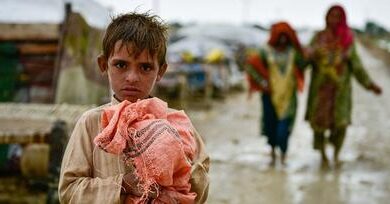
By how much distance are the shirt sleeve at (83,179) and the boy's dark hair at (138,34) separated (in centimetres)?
30

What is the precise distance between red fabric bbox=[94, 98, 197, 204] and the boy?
0.27 ft

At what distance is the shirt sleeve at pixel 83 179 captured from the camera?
1674 millimetres

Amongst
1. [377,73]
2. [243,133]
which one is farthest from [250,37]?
[243,133]

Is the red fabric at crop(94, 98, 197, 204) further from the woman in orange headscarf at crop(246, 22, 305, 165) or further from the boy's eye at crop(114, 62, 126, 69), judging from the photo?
the woman in orange headscarf at crop(246, 22, 305, 165)

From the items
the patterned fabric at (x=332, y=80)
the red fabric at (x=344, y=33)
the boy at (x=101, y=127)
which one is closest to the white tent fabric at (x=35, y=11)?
the patterned fabric at (x=332, y=80)

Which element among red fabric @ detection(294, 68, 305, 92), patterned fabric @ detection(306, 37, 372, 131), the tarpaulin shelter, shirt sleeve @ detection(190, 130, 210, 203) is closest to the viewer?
shirt sleeve @ detection(190, 130, 210, 203)

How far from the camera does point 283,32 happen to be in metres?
6.35

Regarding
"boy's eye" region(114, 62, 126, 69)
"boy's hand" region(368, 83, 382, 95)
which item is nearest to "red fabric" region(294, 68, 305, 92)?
"boy's hand" region(368, 83, 382, 95)

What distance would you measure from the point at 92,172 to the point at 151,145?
12.6 inches

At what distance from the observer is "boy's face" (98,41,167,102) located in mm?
1771

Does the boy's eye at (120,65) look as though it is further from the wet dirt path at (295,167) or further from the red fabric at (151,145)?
the wet dirt path at (295,167)

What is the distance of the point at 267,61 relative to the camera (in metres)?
6.58

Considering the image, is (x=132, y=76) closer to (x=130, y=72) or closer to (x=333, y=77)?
(x=130, y=72)

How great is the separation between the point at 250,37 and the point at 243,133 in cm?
1672
